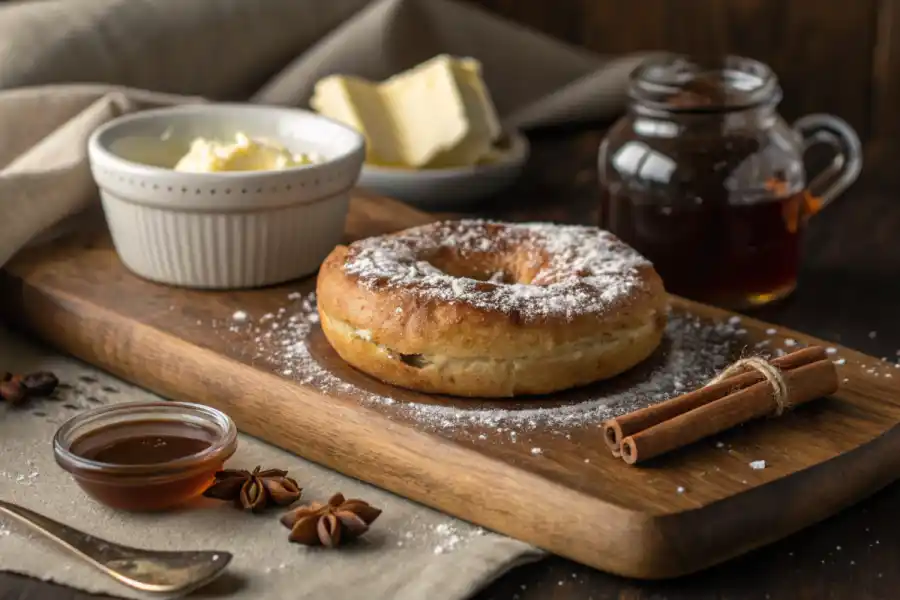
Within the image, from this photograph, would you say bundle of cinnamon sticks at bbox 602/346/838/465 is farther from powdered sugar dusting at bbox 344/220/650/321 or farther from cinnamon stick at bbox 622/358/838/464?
powdered sugar dusting at bbox 344/220/650/321

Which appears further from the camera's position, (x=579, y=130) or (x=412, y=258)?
(x=579, y=130)

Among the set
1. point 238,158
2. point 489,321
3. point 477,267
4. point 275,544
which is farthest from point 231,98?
point 275,544

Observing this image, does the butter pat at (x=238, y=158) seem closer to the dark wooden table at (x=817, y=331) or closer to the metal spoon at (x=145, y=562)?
the dark wooden table at (x=817, y=331)

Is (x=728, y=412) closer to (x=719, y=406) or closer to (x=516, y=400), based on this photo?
(x=719, y=406)

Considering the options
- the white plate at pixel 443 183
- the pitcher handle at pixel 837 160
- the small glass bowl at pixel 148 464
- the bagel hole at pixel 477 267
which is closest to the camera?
the small glass bowl at pixel 148 464

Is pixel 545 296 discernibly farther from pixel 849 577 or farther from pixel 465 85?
pixel 465 85

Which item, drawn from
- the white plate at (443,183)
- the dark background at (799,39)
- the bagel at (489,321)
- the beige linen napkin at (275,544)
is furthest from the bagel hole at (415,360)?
the dark background at (799,39)

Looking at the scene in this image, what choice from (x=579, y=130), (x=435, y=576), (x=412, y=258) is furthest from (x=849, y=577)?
(x=579, y=130)
